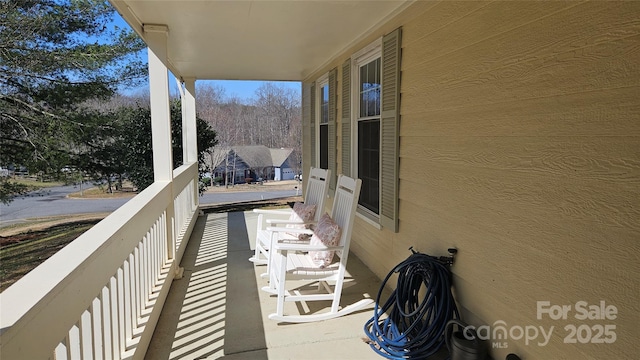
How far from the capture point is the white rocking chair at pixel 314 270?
9.02 feet

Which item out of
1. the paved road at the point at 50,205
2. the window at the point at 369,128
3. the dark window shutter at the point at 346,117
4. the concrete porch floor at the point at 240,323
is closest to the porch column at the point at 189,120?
the paved road at the point at 50,205

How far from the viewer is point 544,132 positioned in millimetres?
1682

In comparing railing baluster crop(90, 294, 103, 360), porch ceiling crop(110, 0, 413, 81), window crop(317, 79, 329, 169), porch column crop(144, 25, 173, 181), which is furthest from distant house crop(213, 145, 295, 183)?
railing baluster crop(90, 294, 103, 360)

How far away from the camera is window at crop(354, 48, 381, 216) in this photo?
12.0 ft

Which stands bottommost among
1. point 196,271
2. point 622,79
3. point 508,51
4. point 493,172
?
point 196,271

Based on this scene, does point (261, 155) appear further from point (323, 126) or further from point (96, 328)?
point (96, 328)

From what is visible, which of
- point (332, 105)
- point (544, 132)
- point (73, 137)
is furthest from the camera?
point (73, 137)

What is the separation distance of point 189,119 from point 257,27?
339 centimetres

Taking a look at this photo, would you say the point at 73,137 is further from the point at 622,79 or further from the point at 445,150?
the point at 622,79

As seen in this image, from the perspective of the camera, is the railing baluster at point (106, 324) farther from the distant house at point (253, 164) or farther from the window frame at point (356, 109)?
the distant house at point (253, 164)

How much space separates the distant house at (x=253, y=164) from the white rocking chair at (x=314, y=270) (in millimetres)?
13743

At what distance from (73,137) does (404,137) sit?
22.7ft

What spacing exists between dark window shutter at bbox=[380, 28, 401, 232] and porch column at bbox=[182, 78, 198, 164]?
4.05 metres

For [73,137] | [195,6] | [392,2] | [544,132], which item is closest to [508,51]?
[544,132]
